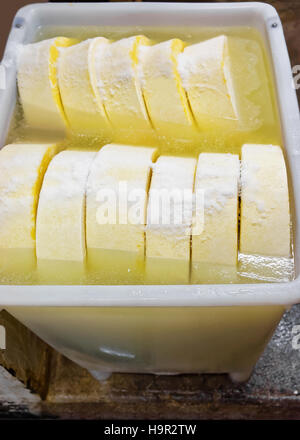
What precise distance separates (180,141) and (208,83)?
0.13 metres

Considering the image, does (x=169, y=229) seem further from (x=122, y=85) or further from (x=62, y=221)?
(x=122, y=85)

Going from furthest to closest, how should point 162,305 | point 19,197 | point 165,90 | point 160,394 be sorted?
point 160,394 < point 165,90 < point 19,197 < point 162,305

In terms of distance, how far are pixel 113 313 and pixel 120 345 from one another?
20 centimetres

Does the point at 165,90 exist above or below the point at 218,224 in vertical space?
above

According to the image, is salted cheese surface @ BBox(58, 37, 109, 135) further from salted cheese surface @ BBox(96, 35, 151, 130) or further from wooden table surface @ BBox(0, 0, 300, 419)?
wooden table surface @ BBox(0, 0, 300, 419)

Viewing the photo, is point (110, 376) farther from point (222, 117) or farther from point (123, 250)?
point (222, 117)

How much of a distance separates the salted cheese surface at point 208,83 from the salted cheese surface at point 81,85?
168 millimetres

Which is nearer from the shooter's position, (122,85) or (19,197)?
(19,197)

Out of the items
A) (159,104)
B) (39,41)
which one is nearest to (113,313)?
(159,104)

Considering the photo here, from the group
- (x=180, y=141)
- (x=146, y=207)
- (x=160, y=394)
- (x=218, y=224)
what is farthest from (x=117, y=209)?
(x=160, y=394)

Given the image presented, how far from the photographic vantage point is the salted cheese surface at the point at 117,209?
0.83 metres

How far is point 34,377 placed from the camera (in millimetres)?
1123

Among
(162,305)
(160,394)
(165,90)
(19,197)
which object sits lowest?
(160,394)

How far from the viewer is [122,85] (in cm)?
99
